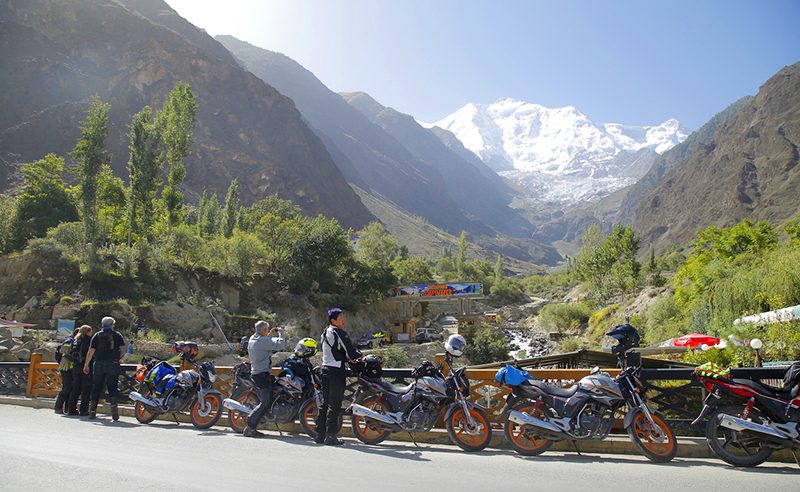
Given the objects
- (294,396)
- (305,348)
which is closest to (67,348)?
(294,396)

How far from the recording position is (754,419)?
587 cm

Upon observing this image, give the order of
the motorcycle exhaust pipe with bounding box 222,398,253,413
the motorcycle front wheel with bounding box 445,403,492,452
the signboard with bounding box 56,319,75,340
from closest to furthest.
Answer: the motorcycle front wheel with bounding box 445,403,492,452, the motorcycle exhaust pipe with bounding box 222,398,253,413, the signboard with bounding box 56,319,75,340

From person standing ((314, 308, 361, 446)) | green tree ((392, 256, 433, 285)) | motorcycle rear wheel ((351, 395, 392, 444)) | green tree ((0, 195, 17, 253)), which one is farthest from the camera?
green tree ((392, 256, 433, 285))

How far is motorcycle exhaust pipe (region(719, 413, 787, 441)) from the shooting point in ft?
18.7

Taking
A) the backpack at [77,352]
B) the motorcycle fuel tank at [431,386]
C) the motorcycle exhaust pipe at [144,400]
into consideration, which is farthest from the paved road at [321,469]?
the backpack at [77,352]

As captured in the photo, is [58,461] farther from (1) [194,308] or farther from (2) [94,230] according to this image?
(2) [94,230]

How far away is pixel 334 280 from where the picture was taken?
48375 millimetres

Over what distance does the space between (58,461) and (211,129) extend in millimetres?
131517

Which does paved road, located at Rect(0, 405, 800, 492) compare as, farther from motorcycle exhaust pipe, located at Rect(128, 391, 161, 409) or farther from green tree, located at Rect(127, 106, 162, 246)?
green tree, located at Rect(127, 106, 162, 246)

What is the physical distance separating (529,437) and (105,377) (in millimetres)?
8901

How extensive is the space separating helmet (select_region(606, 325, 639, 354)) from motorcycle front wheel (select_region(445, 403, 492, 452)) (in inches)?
87.3

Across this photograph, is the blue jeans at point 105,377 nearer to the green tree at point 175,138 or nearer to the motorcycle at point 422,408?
the motorcycle at point 422,408

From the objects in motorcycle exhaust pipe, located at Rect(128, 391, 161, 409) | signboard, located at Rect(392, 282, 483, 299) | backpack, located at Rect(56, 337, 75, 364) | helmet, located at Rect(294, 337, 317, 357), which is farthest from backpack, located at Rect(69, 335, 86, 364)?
signboard, located at Rect(392, 282, 483, 299)

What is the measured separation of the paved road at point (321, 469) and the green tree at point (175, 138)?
32.4m
